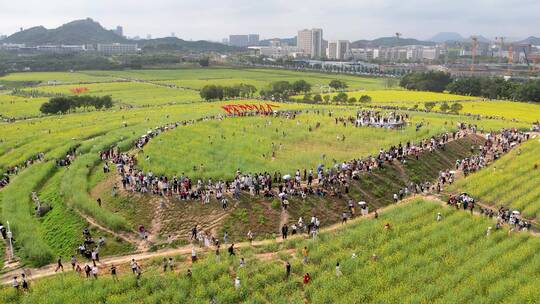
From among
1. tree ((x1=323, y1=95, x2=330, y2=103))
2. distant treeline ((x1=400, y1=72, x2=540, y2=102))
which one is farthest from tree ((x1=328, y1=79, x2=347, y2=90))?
tree ((x1=323, y1=95, x2=330, y2=103))

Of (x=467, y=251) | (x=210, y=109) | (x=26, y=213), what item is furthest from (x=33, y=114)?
(x=467, y=251)

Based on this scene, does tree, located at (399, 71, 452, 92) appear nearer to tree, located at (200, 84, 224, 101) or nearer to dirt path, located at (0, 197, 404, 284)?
tree, located at (200, 84, 224, 101)

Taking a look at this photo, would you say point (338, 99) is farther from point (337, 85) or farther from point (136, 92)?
point (136, 92)

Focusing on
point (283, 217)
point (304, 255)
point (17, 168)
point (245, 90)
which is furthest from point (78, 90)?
point (304, 255)

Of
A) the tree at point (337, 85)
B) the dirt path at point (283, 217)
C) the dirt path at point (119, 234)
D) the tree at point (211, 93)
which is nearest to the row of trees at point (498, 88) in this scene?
the tree at point (337, 85)

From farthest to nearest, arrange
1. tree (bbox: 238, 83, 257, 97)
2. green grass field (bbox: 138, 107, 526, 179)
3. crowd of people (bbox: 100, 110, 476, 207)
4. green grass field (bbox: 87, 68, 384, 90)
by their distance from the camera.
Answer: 1. green grass field (bbox: 87, 68, 384, 90)
2. tree (bbox: 238, 83, 257, 97)
3. green grass field (bbox: 138, 107, 526, 179)
4. crowd of people (bbox: 100, 110, 476, 207)

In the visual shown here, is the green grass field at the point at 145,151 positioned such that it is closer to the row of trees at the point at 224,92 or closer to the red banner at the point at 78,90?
the row of trees at the point at 224,92
